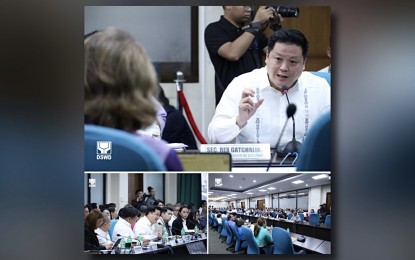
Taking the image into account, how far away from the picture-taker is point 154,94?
3.47 metres

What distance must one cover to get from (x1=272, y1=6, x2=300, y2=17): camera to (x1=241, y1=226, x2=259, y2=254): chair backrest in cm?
119

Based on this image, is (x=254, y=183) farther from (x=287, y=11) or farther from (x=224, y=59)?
(x=287, y=11)

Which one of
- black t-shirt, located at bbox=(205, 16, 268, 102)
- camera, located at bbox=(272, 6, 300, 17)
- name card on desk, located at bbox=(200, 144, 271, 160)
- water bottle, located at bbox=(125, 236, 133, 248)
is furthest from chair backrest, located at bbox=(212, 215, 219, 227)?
camera, located at bbox=(272, 6, 300, 17)

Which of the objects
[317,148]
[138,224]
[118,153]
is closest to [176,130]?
[118,153]

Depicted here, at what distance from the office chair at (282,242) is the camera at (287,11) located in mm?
1174

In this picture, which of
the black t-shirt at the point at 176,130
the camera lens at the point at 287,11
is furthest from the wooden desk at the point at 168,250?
the camera lens at the point at 287,11

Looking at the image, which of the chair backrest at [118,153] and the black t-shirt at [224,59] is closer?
the chair backrest at [118,153]

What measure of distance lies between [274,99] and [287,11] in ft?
1.59

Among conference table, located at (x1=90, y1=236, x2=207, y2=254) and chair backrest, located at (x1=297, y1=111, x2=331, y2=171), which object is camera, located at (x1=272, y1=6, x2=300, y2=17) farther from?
conference table, located at (x1=90, y1=236, x2=207, y2=254)

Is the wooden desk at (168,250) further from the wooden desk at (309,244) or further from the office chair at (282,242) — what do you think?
the wooden desk at (309,244)

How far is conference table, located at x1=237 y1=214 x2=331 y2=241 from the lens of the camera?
344 cm

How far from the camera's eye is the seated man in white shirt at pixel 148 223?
3447 millimetres
